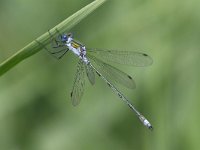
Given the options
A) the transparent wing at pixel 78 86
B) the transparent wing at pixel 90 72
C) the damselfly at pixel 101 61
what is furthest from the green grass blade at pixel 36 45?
the transparent wing at pixel 90 72


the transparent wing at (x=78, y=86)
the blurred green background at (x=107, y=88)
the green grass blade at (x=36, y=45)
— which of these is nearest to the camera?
the green grass blade at (x=36, y=45)

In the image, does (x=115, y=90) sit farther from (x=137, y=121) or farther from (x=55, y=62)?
(x=55, y=62)

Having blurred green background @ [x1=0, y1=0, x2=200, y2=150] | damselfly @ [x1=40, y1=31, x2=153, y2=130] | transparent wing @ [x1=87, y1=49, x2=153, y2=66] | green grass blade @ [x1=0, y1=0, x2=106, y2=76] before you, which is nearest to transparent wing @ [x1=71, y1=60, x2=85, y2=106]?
damselfly @ [x1=40, y1=31, x2=153, y2=130]

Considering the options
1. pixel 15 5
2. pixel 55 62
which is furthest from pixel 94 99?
pixel 15 5

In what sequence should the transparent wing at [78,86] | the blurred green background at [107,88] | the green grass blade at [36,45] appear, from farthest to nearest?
the blurred green background at [107,88] → the transparent wing at [78,86] → the green grass blade at [36,45]

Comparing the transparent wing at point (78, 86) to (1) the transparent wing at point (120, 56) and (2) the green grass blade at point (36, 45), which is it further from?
(2) the green grass blade at point (36, 45)

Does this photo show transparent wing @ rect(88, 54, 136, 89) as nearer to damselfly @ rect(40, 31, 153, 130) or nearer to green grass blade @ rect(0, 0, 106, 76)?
damselfly @ rect(40, 31, 153, 130)

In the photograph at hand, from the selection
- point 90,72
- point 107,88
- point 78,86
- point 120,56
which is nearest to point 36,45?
point 78,86
